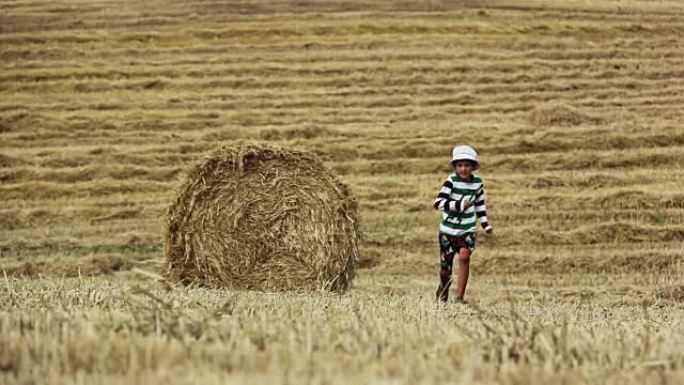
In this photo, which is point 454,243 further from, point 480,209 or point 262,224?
point 262,224

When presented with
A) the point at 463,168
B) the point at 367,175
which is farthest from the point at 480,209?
the point at 367,175

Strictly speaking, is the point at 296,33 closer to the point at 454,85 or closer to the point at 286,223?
the point at 454,85

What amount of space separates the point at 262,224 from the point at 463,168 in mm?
1988

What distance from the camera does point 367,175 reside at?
1359 centimetres

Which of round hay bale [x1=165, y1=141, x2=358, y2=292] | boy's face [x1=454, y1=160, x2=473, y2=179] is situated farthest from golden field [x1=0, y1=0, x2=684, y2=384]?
boy's face [x1=454, y1=160, x2=473, y2=179]

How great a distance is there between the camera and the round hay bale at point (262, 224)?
308 inches

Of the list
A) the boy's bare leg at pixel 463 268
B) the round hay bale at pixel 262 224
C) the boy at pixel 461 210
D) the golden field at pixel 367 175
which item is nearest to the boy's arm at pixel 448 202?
the boy at pixel 461 210

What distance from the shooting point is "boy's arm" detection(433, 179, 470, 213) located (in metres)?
6.70

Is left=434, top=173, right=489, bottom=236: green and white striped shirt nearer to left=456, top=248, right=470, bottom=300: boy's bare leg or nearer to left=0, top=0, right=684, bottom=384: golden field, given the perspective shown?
left=456, top=248, right=470, bottom=300: boy's bare leg

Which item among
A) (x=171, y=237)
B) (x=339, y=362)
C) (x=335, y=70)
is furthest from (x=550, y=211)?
(x=339, y=362)

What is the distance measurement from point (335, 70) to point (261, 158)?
10.1 meters

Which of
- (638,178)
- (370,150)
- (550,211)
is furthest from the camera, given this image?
(370,150)

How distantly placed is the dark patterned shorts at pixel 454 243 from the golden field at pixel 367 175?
39 cm

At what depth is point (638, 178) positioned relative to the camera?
12.7 meters
